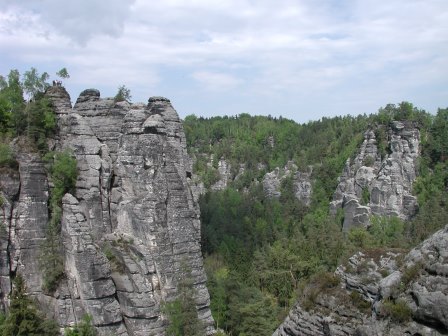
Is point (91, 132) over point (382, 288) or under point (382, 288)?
over

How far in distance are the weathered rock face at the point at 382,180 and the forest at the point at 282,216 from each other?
1815mm

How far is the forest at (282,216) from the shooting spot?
3891 cm

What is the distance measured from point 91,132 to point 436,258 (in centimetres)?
2576

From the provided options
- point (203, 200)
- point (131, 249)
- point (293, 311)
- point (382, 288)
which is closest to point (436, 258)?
point (382, 288)

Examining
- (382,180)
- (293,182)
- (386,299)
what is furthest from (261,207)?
(386,299)

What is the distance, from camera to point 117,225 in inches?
1220

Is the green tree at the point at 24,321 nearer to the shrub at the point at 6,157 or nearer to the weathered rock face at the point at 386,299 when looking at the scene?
the shrub at the point at 6,157

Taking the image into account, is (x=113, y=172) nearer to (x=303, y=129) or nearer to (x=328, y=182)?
(x=328, y=182)

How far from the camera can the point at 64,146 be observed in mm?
31828

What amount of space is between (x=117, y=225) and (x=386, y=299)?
74.8 feet

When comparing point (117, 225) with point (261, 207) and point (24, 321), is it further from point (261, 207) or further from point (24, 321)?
point (261, 207)

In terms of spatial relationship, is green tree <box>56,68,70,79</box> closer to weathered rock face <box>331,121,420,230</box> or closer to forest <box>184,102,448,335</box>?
forest <box>184,102,448,335</box>

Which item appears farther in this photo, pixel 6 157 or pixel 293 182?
pixel 293 182

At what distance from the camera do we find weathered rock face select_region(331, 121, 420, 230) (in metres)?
69.3
